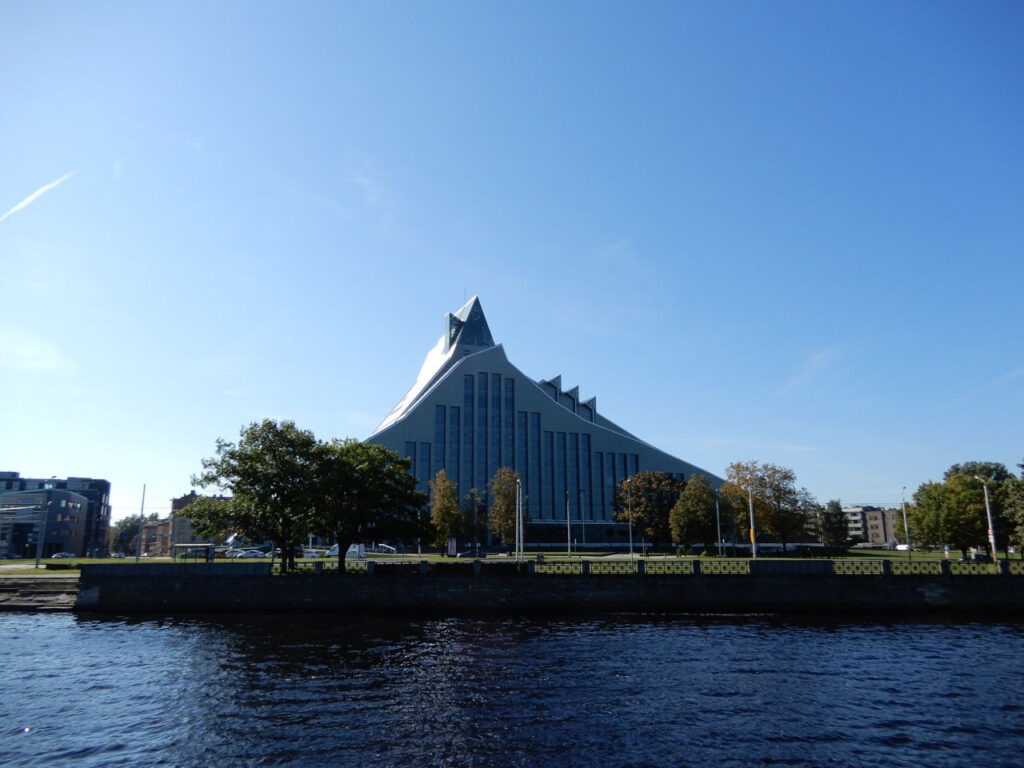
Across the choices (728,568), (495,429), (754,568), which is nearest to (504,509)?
(495,429)

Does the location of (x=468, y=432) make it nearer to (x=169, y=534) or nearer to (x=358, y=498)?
(x=358, y=498)

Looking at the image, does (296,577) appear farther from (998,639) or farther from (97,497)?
(97,497)

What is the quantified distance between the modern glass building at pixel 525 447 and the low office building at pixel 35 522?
70.4m

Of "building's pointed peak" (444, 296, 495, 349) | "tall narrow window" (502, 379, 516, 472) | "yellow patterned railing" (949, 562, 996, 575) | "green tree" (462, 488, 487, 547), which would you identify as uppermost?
"building's pointed peak" (444, 296, 495, 349)

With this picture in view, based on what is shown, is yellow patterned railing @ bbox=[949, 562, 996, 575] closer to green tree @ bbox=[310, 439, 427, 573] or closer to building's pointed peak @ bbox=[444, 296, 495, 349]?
green tree @ bbox=[310, 439, 427, 573]

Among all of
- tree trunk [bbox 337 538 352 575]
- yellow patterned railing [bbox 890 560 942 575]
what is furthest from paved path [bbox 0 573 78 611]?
yellow patterned railing [bbox 890 560 942 575]

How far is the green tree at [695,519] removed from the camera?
83188mm

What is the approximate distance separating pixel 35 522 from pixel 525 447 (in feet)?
322

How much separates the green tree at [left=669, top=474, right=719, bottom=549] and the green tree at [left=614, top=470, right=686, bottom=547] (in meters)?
10.6

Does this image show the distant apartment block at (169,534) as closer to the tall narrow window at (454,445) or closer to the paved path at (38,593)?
the tall narrow window at (454,445)

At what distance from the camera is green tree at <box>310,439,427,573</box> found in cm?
5228

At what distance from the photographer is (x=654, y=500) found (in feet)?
325

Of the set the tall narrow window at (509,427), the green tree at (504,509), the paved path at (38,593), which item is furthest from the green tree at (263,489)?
the tall narrow window at (509,427)

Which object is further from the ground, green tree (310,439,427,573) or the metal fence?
green tree (310,439,427,573)
